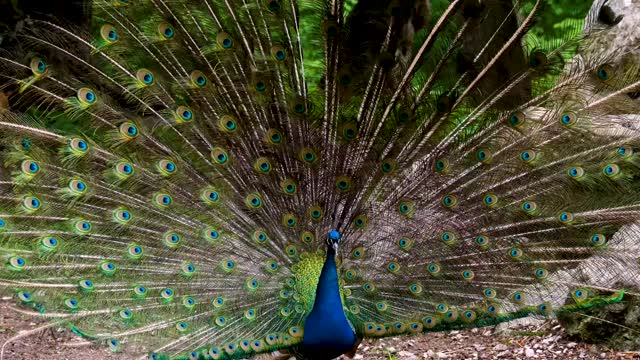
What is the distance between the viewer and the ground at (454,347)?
4711 mm

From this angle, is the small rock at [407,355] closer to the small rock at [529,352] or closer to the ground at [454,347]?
the ground at [454,347]

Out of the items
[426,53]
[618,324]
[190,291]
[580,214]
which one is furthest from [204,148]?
[618,324]

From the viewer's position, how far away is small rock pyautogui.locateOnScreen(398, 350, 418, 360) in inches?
192

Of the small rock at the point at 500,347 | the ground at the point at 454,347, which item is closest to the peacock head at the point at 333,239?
the ground at the point at 454,347

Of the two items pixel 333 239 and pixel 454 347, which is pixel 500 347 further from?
pixel 333 239

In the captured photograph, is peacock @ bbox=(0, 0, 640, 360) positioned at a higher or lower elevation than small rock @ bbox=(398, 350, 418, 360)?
higher

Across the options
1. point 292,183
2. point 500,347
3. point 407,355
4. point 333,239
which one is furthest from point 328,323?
point 500,347

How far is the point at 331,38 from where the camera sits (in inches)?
130

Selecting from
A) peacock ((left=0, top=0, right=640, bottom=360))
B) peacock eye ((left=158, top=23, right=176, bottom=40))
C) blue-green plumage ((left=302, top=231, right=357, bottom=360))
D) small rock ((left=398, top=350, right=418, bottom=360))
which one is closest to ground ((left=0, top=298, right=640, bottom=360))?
small rock ((left=398, top=350, right=418, bottom=360))

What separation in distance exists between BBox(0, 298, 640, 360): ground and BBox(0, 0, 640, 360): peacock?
1108mm

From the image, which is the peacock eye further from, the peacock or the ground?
the ground

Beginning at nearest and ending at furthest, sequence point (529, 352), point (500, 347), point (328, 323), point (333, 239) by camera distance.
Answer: point (333, 239) → point (328, 323) → point (529, 352) → point (500, 347)

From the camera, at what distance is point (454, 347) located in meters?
4.99

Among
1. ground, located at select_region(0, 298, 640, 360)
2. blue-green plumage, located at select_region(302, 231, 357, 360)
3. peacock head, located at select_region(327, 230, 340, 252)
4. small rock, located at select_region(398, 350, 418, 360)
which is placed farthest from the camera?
small rock, located at select_region(398, 350, 418, 360)
